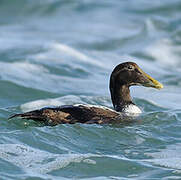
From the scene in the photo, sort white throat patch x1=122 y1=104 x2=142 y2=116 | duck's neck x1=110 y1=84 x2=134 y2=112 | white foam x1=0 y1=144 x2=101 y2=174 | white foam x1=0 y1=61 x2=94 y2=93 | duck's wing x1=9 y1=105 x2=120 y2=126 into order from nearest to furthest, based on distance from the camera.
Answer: white foam x1=0 y1=144 x2=101 y2=174
duck's wing x1=9 y1=105 x2=120 y2=126
white throat patch x1=122 y1=104 x2=142 y2=116
duck's neck x1=110 y1=84 x2=134 y2=112
white foam x1=0 y1=61 x2=94 y2=93

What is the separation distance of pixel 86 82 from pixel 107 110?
4491mm

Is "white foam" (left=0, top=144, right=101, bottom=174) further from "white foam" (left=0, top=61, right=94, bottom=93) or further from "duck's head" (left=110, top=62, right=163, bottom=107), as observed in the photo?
"white foam" (left=0, top=61, right=94, bottom=93)

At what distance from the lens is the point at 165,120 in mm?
10195

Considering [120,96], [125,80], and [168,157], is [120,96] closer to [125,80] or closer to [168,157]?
[125,80]

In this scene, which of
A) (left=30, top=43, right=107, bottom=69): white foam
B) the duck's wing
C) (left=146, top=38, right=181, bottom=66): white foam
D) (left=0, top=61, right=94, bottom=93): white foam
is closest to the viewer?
the duck's wing

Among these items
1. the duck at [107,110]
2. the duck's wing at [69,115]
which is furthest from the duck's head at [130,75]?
the duck's wing at [69,115]

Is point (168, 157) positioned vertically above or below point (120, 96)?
below

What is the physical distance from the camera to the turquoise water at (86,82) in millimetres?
7926

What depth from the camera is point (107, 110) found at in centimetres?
958

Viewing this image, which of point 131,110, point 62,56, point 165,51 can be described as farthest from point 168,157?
point 165,51

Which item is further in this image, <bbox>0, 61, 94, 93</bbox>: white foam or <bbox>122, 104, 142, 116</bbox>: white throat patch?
<bbox>0, 61, 94, 93</bbox>: white foam

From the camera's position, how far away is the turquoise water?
26.0ft

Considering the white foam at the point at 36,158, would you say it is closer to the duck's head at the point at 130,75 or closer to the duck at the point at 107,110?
the duck at the point at 107,110

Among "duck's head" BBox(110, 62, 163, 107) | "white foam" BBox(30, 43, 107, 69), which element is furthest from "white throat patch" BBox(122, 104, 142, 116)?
"white foam" BBox(30, 43, 107, 69)
